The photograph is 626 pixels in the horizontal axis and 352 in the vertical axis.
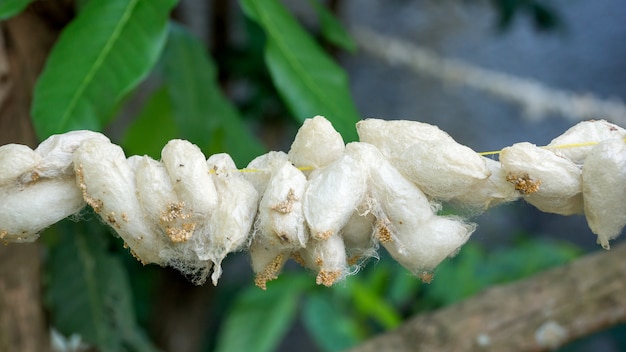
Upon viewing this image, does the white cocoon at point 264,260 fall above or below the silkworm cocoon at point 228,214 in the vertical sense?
below

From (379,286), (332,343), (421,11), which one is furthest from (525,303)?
(421,11)

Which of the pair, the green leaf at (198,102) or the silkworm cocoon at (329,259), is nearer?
the silkworm cocoon at (329,259)

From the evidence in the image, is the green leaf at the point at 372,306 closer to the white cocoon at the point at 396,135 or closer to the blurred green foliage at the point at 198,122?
the blurred green foliage at the point at 198,122

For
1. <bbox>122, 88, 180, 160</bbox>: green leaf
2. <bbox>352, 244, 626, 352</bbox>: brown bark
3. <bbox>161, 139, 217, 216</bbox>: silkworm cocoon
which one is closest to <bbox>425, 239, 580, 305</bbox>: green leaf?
<bbox>352, 244, 626, 352</bbox>: brown bark

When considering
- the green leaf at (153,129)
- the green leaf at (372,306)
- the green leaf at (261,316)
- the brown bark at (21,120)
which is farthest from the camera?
the green leaf at (372,306)

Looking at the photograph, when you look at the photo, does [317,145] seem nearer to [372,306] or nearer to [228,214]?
[228,214]

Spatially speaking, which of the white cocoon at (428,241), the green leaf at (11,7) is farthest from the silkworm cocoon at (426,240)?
→ the green leaf at (11,7)

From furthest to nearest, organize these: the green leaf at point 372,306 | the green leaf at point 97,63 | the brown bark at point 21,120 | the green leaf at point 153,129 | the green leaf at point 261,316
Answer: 1. the green leaf at point 372,306
2. the green leaf at point 261,316
3. the green leaf at point 153,129
4. the brown bark at point 21,120
5. the green leaf at point 97,63

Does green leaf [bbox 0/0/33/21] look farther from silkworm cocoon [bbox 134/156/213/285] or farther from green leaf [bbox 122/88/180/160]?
green leaf [bbox 122/88/180/160]
